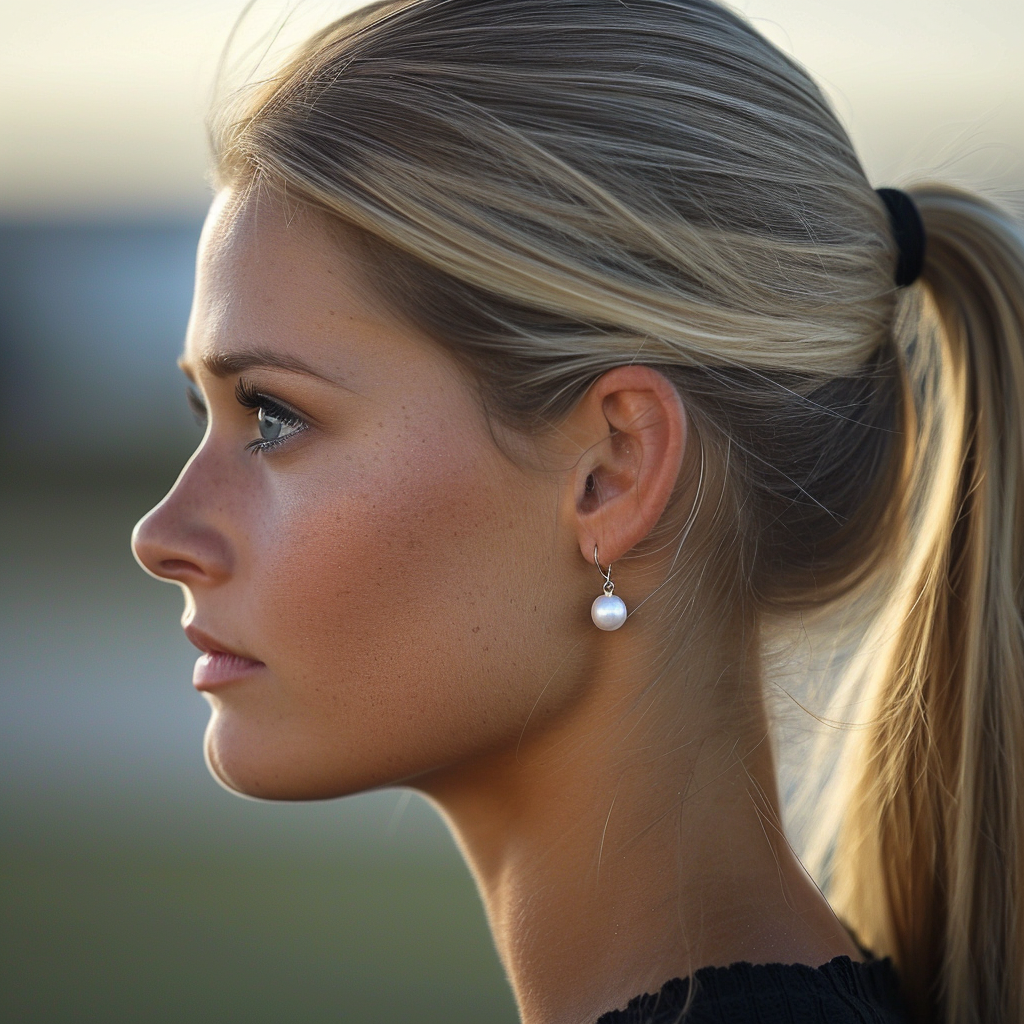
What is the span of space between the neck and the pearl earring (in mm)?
65

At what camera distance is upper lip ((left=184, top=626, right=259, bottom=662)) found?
5.19ft

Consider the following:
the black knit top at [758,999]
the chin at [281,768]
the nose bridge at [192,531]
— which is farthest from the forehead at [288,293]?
the black knit top at [758,999]

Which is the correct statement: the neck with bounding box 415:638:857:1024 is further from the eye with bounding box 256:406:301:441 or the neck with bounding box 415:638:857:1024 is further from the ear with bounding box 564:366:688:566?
the eye with bounding box 256:406:301:441

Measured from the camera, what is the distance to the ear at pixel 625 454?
4.88ft

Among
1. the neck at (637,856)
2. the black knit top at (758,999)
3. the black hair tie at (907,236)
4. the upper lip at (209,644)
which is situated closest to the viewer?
the black knit top at (758,999)

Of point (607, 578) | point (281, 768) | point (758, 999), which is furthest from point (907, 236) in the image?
point (281, 768)

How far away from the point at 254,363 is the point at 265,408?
69mm

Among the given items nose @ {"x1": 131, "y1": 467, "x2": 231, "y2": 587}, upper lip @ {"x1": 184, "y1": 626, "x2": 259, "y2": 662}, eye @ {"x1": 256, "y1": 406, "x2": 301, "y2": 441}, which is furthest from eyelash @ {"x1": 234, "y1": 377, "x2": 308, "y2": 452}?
upper lip @ {"x1": 184, "y1": 626, "x2": 259, "y2": 662}

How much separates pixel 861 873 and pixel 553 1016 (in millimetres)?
681

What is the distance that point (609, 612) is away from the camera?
4.88ft

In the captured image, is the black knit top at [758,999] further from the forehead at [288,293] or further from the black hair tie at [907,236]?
the black hair tie at [907,236]

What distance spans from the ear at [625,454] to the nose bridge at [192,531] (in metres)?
0.49

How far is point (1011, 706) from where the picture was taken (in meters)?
1.64

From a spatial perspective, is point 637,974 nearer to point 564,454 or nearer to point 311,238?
point 564,454
